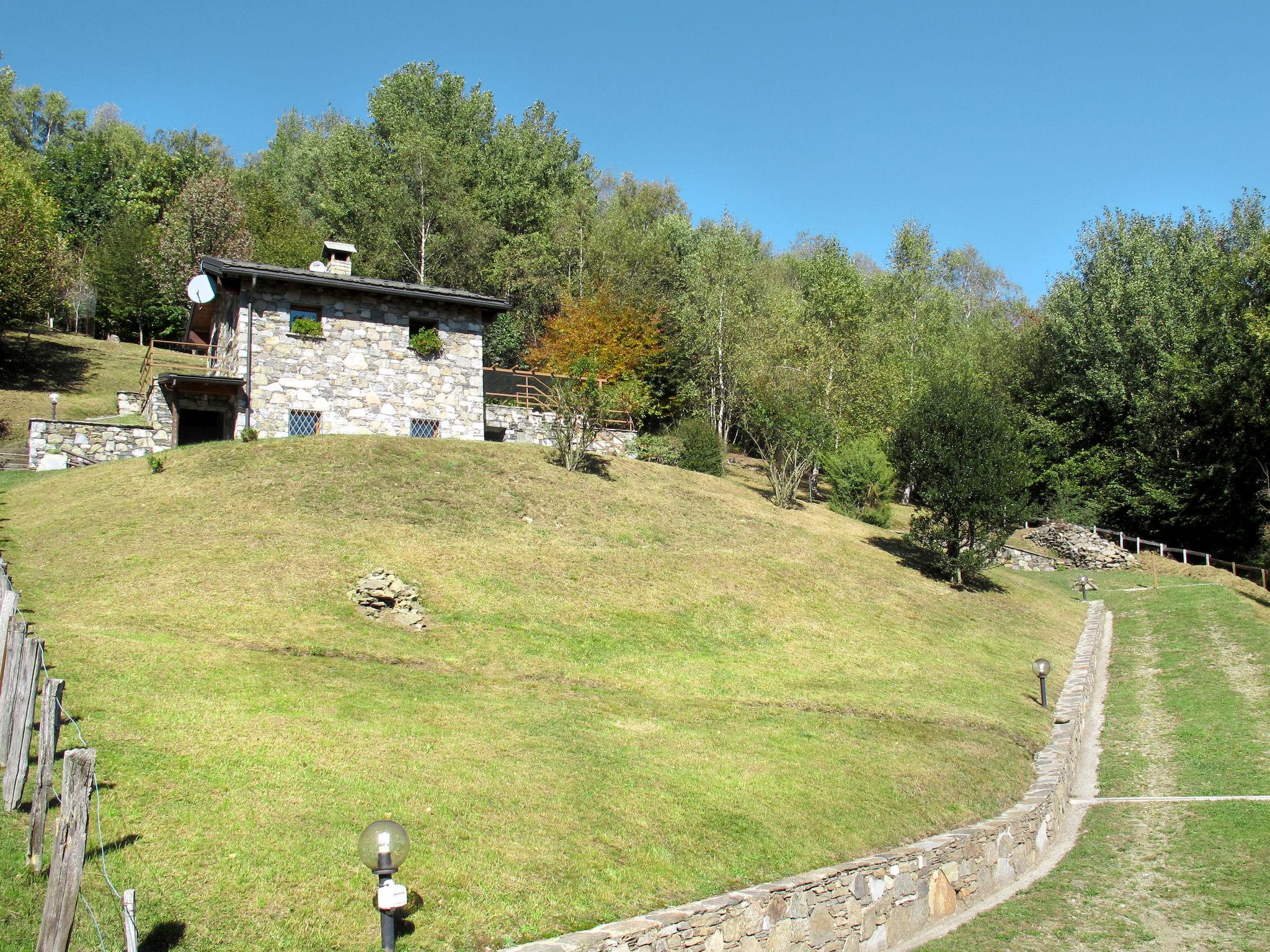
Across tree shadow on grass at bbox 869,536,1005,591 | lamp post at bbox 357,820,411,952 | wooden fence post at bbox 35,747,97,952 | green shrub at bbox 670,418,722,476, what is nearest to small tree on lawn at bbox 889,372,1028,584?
tree shadow on grass at bbox 869,536,1005,591

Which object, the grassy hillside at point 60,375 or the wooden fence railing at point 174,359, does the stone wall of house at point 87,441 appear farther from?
the wooden fence railing at point 174,359

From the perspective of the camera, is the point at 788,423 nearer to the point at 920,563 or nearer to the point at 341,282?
the point at 920,563

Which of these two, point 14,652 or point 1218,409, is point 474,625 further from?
point 1218,409

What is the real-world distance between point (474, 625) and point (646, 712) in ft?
15.5

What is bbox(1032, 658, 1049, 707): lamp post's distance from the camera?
18688 mm

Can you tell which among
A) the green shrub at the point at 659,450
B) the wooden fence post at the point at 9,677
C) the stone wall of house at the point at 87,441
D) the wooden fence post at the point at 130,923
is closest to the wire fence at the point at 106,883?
the wooden fence post at the point at 130,923

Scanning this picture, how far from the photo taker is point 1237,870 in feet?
39.3

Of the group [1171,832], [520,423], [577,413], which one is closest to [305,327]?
[577,413]

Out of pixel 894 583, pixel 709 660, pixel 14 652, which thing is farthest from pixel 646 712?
pixel 894 583

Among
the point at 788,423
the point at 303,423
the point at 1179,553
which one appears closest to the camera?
the point at 303,423

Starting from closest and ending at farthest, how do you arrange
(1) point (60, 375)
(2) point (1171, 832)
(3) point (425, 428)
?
(2) point (1171, 832) < (3) point (425, 428) < (1) point (60, 375)

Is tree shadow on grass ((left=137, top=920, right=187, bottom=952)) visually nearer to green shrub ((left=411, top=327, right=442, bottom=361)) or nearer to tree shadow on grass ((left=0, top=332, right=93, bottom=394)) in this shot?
green shrub ((left=411, top=327, right=442, bottom=361))

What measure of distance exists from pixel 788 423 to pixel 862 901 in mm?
26519

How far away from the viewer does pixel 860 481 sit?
38.4m
